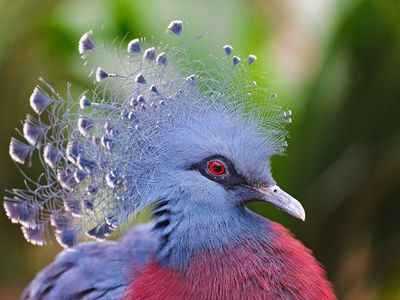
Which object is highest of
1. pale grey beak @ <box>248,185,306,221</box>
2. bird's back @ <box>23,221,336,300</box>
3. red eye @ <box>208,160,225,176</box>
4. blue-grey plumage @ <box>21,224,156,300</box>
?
pale grey beak @ <box>248,185,306,221</box>

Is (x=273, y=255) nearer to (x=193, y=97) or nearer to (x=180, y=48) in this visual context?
(x=193, y=97)

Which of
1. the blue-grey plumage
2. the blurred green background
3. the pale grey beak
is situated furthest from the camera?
the blurred green background

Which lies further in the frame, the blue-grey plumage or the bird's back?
the blue-grey plumage

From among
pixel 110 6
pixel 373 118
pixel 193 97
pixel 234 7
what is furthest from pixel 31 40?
pixel 193 97

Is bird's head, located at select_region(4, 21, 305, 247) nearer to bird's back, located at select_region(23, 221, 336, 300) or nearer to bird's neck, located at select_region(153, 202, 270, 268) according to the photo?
bird's neck, located at select_region(153, 202, 270, 268)

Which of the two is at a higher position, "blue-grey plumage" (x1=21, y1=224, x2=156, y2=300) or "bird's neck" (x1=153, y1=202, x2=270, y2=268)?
"bird's neck" (x1=153, y1=202, x2=270, y2=268)

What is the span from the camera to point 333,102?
3.71 meters

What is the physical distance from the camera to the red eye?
2.06 m

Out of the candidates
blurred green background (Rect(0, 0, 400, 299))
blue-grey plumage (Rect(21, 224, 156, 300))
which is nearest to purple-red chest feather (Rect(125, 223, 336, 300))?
blue-grey plumage (Rect(21, 224, 156, 300))

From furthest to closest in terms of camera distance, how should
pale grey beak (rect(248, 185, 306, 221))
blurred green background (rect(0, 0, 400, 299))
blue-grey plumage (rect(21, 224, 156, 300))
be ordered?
blurred green background (rect(0, 0, 400, 299))
blue-grey plumage (rect(21, 224, 156, 300))
pale grey beak (rect(248, 185, 306, 221))

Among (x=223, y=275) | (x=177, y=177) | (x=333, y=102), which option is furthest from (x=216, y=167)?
(x=333, y=102)

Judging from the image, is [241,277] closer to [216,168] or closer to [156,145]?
[216,168]

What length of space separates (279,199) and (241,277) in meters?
0.28

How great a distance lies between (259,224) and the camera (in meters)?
2.13
